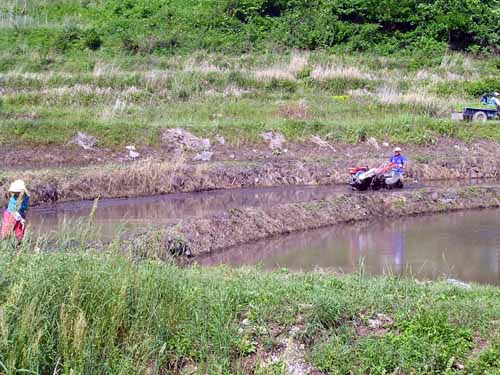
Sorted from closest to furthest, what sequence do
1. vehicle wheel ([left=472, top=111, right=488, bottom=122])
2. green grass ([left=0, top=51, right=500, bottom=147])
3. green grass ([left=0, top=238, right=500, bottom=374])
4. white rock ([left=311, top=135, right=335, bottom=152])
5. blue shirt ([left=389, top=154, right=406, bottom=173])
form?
green grass ([left=0, top=238, right=500, bottom=374]), blue shirt ([left=389, top=154, right=406, bottom=173]), green grass ([left=0, top=51, right=500, bottom=147]), white rock ([left=311, top=135, right=335, bottom=152]), vehicle wheel ([left=472, top=111, right=488, bottom=122])

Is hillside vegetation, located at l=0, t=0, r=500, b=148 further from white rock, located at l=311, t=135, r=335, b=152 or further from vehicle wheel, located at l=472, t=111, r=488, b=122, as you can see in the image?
vehicle wheel, located at l=472, t=111, r=488, b=122

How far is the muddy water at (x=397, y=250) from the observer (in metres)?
12.4

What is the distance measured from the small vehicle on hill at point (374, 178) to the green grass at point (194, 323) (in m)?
10.5

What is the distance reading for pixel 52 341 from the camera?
5836 millimetres

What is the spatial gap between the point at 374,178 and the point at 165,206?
206 inches

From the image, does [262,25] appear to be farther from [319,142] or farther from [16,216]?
[16,216]

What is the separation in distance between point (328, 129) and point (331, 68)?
750cm

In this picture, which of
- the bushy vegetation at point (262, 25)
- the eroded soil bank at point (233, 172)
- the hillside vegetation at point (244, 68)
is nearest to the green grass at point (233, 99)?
the hillside vegetation at point (244, 68)

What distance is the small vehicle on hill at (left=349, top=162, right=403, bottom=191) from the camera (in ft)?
60.4

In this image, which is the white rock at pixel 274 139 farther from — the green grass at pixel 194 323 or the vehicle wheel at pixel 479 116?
the green grass at pixel 194 323

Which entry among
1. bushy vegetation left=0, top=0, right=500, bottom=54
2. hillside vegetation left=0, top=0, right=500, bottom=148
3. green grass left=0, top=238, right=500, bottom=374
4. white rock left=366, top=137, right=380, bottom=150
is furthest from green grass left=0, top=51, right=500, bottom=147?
green grass left=0, top=238, right=500, bottom=374

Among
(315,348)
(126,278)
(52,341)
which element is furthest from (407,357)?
(52,341)

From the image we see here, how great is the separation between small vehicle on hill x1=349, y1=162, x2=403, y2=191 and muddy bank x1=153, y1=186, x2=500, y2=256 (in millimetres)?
844

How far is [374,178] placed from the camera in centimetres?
1848
